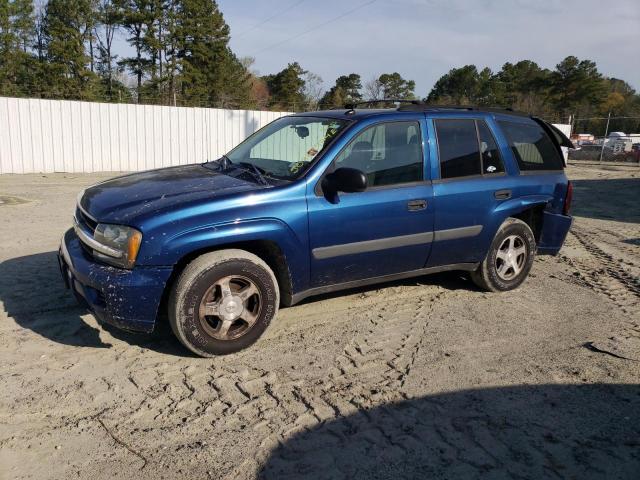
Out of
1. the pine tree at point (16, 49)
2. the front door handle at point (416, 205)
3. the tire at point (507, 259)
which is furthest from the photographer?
the pine tree at point (16, 49)

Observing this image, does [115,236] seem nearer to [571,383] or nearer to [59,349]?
[59,349]

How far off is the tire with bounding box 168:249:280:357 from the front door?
0.49 m

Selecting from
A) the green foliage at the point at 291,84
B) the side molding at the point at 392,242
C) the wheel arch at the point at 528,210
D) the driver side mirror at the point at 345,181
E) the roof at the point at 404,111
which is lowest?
the side molding at the point at 392,242

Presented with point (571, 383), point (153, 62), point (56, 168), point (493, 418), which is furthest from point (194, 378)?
point (153, 62)

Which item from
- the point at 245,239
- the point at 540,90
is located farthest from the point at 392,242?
the point at 540,90

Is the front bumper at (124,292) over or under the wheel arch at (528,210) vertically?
under

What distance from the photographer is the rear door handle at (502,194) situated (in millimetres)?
4953

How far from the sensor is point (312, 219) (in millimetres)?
3961

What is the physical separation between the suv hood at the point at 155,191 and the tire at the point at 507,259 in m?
2.53

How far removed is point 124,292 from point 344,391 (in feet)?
5.17

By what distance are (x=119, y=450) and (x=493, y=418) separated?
83.8 inches

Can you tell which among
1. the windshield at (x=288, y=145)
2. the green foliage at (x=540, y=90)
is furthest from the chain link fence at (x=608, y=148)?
the windshield at (x=288, y=145)

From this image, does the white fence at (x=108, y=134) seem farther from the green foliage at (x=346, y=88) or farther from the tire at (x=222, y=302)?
the green foliage at (x=346, y=88)

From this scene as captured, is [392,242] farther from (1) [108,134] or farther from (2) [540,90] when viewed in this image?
(2) [540,90]
